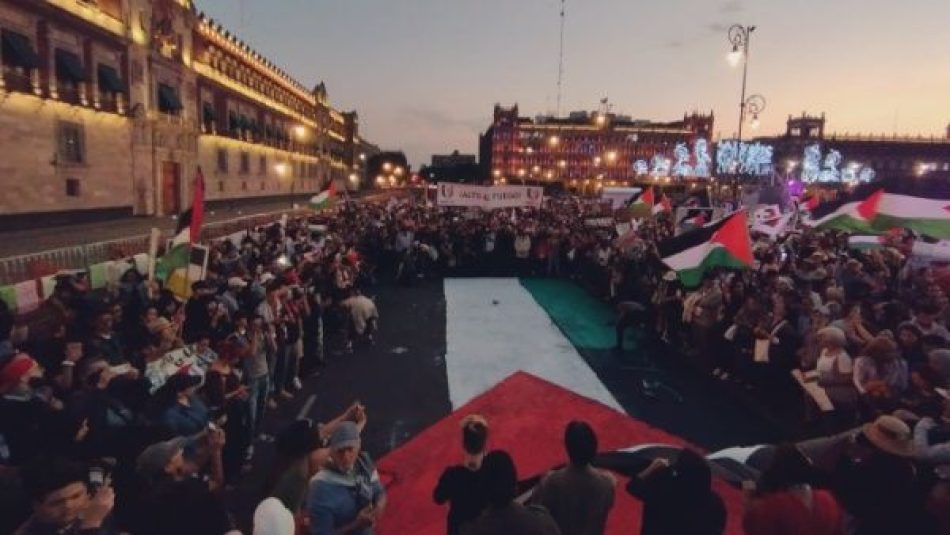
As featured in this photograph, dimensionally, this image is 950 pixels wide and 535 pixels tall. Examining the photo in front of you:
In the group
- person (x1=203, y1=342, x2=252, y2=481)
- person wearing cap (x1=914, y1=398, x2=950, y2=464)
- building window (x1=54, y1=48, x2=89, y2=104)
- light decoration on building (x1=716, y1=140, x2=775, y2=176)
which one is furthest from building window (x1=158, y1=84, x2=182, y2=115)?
light decoration on building (x1=716, y1=140, x2=775, y2=176)

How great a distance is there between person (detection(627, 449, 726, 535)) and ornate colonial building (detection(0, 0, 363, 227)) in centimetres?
2752

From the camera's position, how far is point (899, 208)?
12.3 metres

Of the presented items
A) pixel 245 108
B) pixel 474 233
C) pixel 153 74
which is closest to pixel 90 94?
pixel 153 74

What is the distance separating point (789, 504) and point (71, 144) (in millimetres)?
32090

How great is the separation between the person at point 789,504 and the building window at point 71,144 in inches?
1216

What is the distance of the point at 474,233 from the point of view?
22000 mm

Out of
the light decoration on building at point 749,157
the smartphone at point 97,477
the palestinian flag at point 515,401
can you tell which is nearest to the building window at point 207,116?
the palestinian flag at point 515,401

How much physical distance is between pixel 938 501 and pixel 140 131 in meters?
37.7

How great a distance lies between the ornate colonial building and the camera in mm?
23734

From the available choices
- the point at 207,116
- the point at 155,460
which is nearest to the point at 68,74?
the point at 207,116

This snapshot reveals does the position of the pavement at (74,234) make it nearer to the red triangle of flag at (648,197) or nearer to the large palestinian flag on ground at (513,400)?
the large palestinian flag on ground at (513,400)

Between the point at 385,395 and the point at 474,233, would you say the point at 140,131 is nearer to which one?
the point at 474,233

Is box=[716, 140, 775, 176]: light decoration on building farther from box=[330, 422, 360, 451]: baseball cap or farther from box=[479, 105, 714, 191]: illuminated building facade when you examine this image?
box=[330, 422, 360, 451]: baseball cap

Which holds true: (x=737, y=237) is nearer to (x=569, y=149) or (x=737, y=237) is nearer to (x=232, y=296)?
(x=232, y=296)
